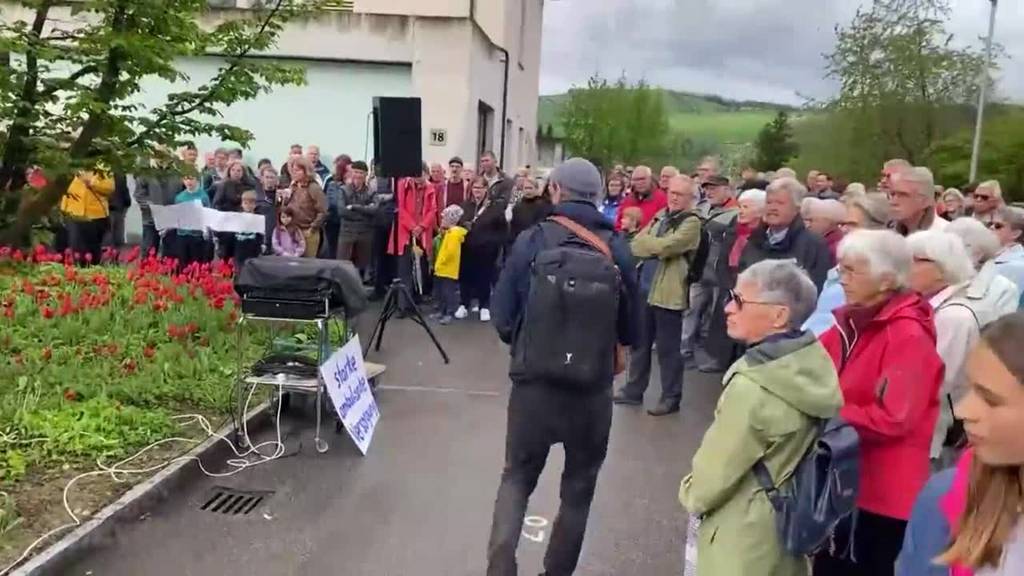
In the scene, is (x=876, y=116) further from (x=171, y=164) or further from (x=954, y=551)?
(x=954, y=551)

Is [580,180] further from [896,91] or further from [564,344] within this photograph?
[896,91]

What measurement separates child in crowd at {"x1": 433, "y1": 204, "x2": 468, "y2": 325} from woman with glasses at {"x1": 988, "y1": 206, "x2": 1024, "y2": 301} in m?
6.99

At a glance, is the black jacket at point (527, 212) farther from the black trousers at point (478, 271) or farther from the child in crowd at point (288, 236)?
the child in crowd at point (288, 236)

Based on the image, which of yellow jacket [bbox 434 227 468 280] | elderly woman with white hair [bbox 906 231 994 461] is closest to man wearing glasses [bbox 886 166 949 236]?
elderly woman with white hair [bbox 906 231 994 461]

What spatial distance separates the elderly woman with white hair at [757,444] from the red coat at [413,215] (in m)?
10.4

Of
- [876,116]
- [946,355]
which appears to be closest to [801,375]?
[946,355]

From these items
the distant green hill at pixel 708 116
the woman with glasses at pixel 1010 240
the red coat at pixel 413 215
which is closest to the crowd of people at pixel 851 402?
the woman with glasses at pixel 1010 240

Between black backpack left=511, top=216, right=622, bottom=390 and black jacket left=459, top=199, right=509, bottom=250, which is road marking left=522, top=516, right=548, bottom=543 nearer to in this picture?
black backpack left=511, top=216, right=622, bottom=390

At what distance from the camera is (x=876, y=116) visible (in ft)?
107

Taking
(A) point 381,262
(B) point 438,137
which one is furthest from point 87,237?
(B) point 438,137

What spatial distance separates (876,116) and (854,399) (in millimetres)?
31287

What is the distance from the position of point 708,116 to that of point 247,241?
90.3 m

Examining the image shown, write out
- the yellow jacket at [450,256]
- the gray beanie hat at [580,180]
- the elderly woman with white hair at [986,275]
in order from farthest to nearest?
the yellow jacket at [450,256]
the gray beanie hat at [580,180]
the elderly woman with white hair at [986,275]

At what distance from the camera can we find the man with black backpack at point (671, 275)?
27.4 feet
